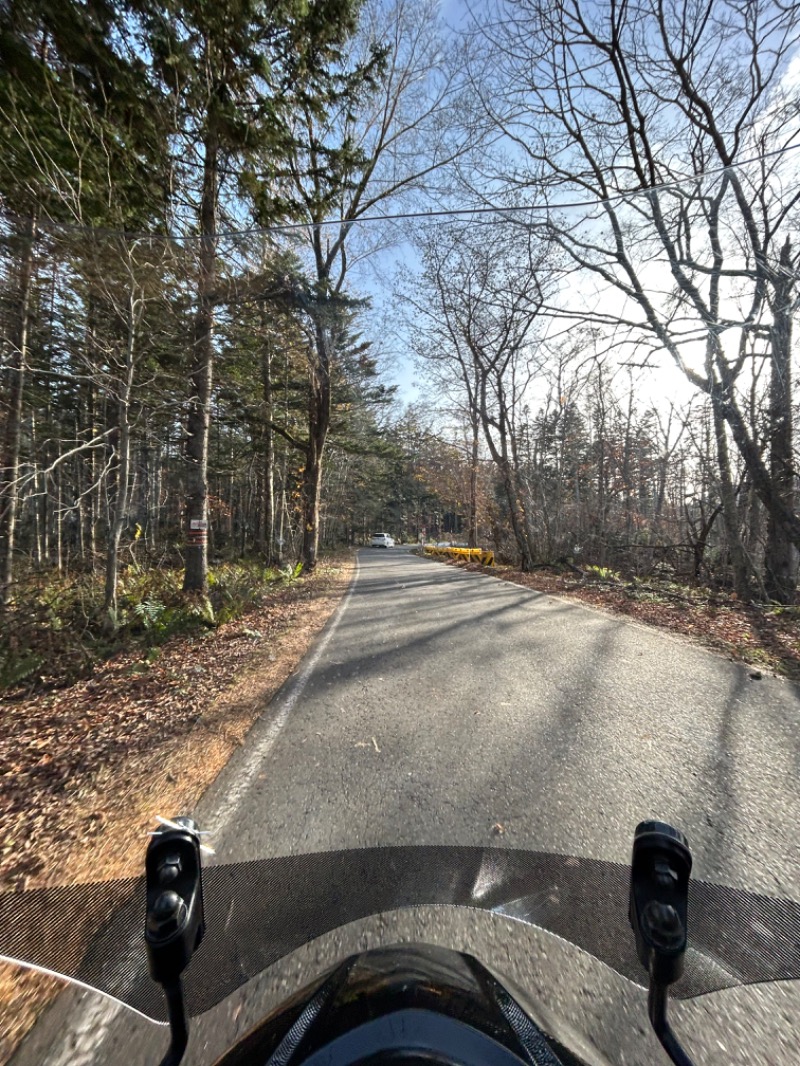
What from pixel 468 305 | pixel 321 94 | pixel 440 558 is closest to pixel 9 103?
pixel 321 94

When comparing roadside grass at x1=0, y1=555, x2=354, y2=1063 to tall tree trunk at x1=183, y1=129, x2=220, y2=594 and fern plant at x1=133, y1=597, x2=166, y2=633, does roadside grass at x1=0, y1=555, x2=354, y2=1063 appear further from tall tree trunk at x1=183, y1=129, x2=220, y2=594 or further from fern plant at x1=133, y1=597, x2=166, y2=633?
tall tree trunk at x1=183, y1=129, x2=220, y2=594

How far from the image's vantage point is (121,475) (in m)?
5.77

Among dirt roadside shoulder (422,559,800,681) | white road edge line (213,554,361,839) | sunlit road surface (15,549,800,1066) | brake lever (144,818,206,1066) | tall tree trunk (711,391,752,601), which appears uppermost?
tall tree trunk (711,391,752,601)

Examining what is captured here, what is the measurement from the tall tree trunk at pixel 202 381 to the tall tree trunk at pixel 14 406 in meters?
1.80

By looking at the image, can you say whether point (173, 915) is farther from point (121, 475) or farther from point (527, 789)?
point (121, 475)

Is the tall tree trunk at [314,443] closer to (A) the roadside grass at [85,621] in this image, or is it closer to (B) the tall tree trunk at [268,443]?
(B) the tall tree trunk at [268,443]

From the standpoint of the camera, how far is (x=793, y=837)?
6.91 feet

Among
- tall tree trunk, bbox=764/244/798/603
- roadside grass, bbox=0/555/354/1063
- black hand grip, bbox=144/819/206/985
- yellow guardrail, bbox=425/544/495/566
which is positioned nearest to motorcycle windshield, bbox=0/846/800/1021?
roadside grass, bbox=0/555/354/1063

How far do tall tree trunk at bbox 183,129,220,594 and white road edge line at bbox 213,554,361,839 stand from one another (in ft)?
11.5

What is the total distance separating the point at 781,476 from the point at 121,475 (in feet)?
38.4

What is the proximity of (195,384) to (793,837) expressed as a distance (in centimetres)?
840

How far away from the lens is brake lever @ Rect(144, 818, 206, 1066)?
0.97m

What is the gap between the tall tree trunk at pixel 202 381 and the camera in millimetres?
5602

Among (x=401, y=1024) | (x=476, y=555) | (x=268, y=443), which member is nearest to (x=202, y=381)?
(x=268, y=443)
